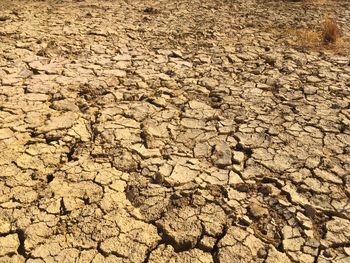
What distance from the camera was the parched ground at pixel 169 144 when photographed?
7.00 ft

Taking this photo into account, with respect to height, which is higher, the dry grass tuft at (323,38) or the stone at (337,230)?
the dry grass tuft at (323,38)

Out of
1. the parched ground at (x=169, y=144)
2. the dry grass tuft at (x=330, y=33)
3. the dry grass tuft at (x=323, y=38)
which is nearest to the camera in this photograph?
the parched ground at (x=169, y=144)

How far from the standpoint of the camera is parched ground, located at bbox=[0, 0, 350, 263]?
2133 millimetres

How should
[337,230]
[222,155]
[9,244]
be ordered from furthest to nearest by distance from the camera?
[222,155]
[337,230]
[9,244]

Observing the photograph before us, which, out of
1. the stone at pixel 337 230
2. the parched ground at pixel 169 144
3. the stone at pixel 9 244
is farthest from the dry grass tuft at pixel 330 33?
the stone at pixel 9 244

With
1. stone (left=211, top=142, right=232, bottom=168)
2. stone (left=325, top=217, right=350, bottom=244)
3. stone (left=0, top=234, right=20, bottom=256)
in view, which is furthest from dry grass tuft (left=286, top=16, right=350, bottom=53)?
stone (left=0, top=234, right=20, bottom=256)

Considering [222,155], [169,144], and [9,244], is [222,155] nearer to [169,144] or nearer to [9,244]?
[169,144]

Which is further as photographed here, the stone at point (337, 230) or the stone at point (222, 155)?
Answer: the stone at point (222, 155)

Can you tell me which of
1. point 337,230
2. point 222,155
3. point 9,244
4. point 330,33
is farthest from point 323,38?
point 9,244

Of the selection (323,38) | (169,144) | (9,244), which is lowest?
(9,244)

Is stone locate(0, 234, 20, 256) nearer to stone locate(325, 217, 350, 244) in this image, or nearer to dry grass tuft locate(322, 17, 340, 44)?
stone locate(325, 217, 350, 244)

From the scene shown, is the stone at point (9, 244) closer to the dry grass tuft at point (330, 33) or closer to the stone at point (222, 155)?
the stone at point (222, 155)

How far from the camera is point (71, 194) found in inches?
93.4

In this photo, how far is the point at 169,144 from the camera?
284 cm
